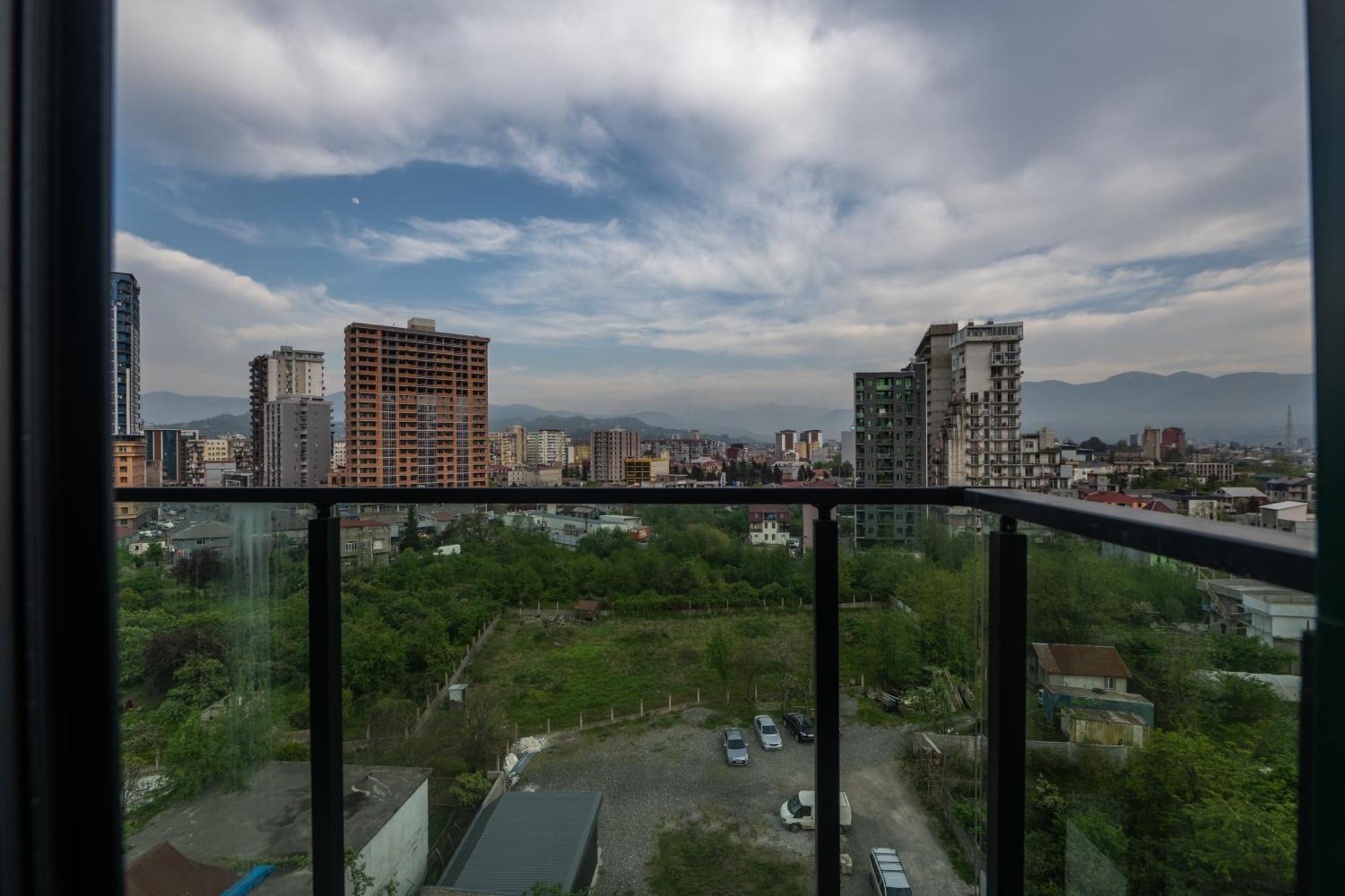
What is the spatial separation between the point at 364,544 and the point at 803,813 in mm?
1210

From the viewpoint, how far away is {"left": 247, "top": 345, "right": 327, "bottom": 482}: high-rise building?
495 centimetres

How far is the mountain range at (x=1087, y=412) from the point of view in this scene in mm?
1115

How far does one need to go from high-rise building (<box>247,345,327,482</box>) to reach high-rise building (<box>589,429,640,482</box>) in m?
2.56

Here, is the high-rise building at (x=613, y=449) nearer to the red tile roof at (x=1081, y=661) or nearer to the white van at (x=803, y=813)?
the white van at (x=803, y=813)

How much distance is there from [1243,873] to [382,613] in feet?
5.24

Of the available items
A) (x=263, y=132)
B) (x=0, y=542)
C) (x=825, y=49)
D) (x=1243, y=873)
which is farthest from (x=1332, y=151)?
(x=263, y=132)

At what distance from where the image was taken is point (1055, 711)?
3.29 ft

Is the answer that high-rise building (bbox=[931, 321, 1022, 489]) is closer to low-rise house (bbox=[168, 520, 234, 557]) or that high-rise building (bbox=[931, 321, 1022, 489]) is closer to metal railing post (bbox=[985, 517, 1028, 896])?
metal railing post (bbox=[985, 517, 1028, 896])

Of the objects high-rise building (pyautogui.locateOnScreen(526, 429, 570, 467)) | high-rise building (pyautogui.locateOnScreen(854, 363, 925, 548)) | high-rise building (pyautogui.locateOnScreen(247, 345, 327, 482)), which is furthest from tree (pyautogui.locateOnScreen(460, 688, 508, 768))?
high-rise building (pyautogui.locateOnScreen(247, 345, 327, 482))

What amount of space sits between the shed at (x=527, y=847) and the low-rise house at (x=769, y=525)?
2.52 ft

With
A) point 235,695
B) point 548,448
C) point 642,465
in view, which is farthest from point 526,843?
point 548,448

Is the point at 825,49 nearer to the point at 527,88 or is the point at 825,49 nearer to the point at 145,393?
the point at 527,88

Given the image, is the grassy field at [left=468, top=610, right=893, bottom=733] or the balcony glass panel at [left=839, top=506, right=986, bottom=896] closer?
the balcony glass panel at [left=839, top=506, right=986, bottom=896]

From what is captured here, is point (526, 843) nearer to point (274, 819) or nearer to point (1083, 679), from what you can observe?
point (274, 819)
